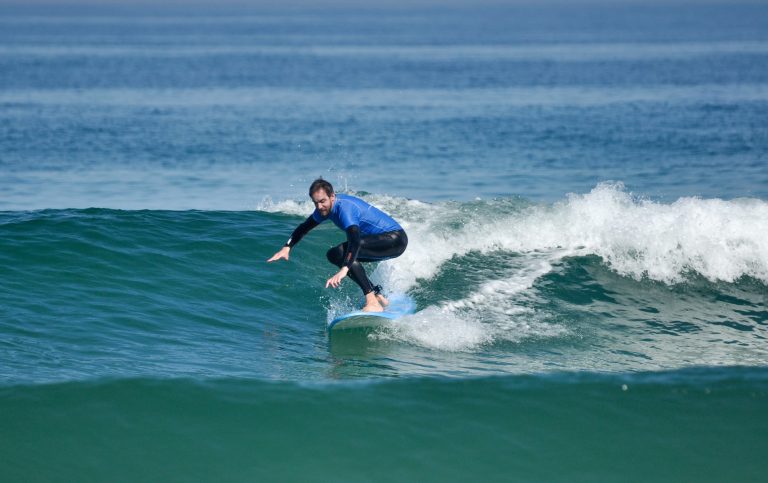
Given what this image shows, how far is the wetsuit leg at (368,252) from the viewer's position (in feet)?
31.4

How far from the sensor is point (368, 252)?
9648 millimetres

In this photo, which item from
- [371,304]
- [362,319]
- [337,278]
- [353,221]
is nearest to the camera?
[337,278]

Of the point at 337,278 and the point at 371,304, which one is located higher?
the point at 337,278

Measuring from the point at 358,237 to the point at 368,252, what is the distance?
1.70 feet

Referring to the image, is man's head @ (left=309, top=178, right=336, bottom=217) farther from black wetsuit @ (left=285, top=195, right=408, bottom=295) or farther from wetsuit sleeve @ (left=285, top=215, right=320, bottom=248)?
wetsuit sleeve @ (left=285, top=215, right=320, bottom=248)

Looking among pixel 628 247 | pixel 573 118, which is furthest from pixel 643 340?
pixel 573 118

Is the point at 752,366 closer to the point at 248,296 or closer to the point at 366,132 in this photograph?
the point at 248,296

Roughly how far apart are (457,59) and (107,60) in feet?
81.3

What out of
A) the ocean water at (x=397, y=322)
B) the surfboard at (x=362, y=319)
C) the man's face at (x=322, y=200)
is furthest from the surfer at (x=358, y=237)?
the ocean water at (x=397, y=322)

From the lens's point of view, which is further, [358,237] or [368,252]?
[368,252]

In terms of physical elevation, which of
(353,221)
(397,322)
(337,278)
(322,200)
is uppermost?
(322,200)

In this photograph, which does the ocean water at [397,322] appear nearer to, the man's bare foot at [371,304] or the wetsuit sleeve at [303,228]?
the man's bare foot at [371,304]

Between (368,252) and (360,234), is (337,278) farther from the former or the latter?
(368,252)

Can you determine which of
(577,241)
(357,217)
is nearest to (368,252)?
(357,217)
